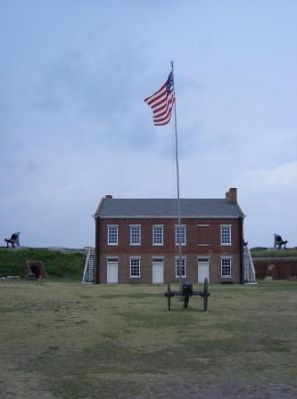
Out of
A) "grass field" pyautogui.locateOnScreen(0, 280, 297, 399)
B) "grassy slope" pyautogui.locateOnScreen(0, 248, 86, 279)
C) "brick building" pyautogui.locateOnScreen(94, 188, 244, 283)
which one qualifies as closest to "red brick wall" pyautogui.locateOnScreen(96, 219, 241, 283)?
"brick building" pyautogui.locateOnScreen(94, 188, 244, 283)

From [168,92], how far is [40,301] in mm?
11662

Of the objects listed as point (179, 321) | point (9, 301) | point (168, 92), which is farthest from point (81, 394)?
point (168, 92)

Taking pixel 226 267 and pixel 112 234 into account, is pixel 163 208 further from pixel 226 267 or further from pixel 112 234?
pixel 226 267

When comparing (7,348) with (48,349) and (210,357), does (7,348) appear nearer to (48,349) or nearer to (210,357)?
(48,349)

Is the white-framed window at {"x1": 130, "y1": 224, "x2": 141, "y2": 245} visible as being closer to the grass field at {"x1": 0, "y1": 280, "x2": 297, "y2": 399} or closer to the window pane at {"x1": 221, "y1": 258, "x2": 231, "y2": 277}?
the window pane at {"x1": 221, "y1": 258, "x2": 231, "y2": 277}

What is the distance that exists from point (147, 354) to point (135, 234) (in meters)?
43.3

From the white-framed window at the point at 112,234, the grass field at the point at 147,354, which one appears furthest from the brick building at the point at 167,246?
the grass field at the point at 147,354

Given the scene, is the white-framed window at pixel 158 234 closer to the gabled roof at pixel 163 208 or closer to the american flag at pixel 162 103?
the gabled roof at pixel 163 208

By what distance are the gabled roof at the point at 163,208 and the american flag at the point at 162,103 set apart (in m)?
26.7

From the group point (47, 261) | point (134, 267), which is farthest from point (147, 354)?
point (47, 261)

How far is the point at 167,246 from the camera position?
5438cm

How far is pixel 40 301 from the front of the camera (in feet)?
80.4

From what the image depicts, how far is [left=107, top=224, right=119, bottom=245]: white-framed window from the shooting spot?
5462 cm

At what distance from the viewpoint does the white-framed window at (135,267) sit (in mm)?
54531
